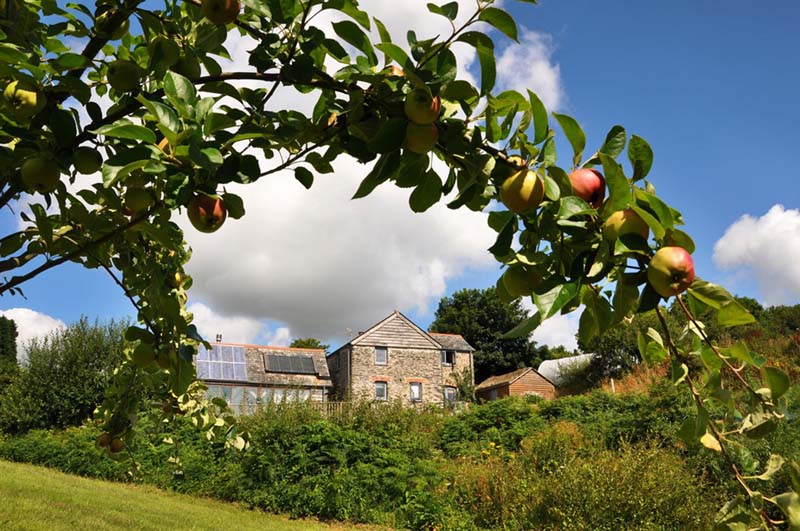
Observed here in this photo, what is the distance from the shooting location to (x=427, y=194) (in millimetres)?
1145

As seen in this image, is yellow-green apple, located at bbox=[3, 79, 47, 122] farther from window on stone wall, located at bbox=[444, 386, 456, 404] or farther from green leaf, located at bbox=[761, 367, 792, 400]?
window on stone wall, located at bbox=[444, 386, 456, 404]

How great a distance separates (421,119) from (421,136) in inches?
1.5

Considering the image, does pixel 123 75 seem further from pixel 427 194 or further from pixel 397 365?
pixel 397 365

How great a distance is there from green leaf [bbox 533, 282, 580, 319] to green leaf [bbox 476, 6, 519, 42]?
44 cm

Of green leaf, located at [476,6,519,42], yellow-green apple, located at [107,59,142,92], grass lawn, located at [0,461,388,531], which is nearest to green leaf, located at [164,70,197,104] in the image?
yellow-green apple, located at [107,59,142,92]

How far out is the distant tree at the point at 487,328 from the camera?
1522 inches

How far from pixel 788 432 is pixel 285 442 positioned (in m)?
7.58

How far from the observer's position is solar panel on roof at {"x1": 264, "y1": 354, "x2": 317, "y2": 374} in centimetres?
2653

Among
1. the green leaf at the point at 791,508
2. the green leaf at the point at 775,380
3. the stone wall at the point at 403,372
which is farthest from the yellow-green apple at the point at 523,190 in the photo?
the stone wall at the point at 403,372

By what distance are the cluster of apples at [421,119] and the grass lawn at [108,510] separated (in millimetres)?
6748

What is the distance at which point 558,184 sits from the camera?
3.18ft

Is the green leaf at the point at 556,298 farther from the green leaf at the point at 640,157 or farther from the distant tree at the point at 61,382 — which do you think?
the distant tree at the point at 61,382

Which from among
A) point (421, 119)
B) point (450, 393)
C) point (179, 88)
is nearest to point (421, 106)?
point (421, 119)

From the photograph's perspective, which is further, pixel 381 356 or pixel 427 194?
pixel 381 356
